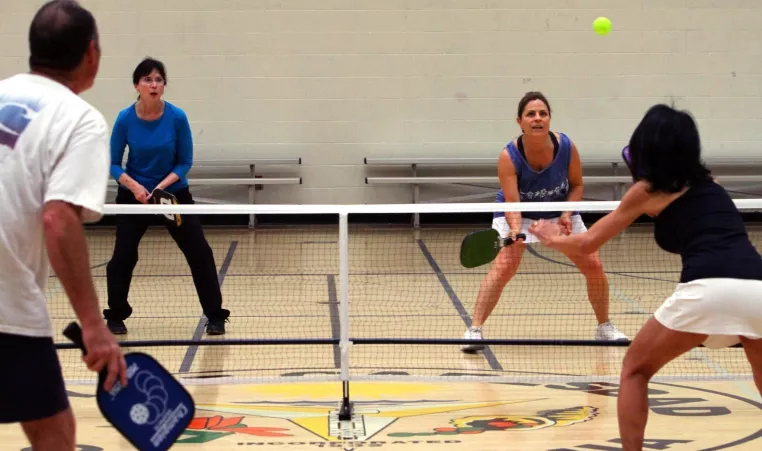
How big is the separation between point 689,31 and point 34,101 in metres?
11.2

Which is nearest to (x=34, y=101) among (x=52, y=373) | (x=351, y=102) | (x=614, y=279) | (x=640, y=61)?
(x=52, y=373)

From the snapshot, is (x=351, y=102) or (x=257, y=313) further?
(x=351, y=102)

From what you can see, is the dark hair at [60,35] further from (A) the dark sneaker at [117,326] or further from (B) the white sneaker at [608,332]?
(B) the white sneaker at [608,332]

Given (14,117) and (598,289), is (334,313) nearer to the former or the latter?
(598,289)

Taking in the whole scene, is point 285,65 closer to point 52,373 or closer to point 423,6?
point 423,6

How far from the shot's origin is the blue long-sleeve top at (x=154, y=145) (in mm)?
6656

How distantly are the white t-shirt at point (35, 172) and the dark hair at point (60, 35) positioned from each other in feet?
0.26

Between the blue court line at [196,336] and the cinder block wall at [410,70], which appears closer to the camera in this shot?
the blue court line at [196,336]

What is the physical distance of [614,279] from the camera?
910 centimetres

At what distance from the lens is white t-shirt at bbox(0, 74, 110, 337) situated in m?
2.42

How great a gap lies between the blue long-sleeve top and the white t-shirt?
4.14 m

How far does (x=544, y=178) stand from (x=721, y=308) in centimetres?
290

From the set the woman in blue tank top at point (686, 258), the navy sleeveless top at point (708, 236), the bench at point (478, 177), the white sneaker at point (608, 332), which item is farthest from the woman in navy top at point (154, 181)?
the bench at point (478, 177)

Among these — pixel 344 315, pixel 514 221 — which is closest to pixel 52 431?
pixel 344 315
